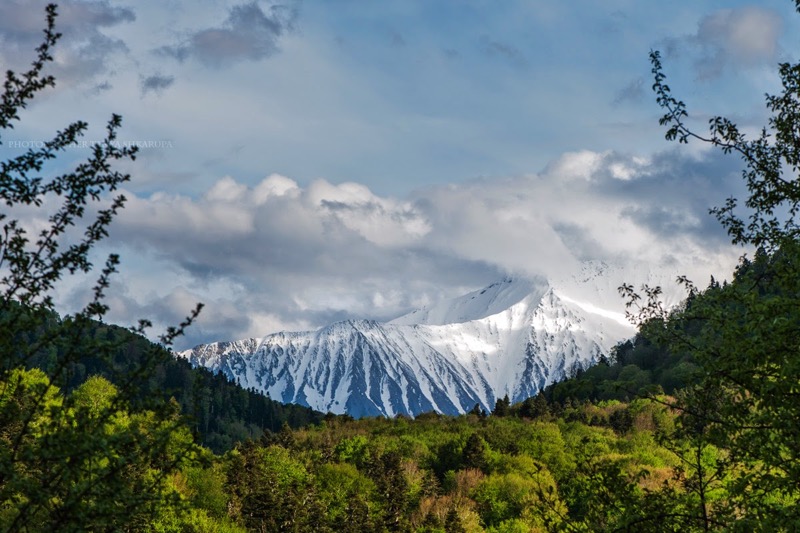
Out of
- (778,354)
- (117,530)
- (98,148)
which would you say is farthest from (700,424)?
(98,148)

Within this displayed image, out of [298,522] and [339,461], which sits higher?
[339,461]

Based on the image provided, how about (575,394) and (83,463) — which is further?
(575,394)

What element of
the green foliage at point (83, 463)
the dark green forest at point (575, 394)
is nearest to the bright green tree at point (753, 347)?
the dark green forest at point (575, 394)

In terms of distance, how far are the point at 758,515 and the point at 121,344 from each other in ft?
33.6

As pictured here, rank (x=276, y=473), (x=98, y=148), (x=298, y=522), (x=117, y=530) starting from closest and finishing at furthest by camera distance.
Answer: (x=117, y=530)
(x=98, y=148)
(x=298, y=522)
(x=276, y=473)

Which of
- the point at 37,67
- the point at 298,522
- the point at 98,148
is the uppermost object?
the point at 37,67

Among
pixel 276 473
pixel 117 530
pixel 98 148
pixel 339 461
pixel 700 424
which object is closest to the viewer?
pixel 117 530

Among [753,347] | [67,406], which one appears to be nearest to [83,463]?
[67,406]

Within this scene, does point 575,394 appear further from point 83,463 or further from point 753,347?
point 83,463

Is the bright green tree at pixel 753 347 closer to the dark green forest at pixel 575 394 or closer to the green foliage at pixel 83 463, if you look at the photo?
the dark green forest at pixel 575 394

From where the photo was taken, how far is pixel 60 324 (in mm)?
10625

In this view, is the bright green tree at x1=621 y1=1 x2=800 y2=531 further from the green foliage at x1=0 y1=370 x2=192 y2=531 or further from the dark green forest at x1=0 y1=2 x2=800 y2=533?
the green foliage at x1=0 y1=370 x2=192 y2=531

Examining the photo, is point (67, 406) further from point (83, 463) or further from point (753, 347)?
point (753, 347)

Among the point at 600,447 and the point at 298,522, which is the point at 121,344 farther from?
the point at 600,447
